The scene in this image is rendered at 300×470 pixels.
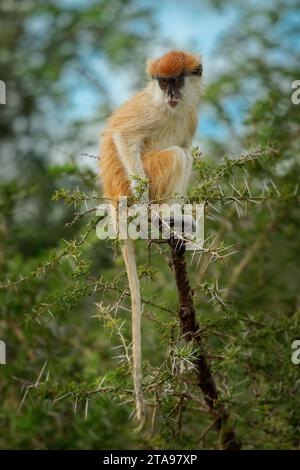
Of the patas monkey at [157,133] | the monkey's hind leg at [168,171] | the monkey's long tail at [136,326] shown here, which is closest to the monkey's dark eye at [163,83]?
the patas monkey at [157,133]

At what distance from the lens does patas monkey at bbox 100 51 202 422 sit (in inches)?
212

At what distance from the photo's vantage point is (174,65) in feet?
18.3

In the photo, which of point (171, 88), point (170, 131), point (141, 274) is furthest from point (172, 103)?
point (141, 274)

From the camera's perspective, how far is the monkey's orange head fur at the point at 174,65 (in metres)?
5.57

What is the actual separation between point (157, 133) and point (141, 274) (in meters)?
1.70

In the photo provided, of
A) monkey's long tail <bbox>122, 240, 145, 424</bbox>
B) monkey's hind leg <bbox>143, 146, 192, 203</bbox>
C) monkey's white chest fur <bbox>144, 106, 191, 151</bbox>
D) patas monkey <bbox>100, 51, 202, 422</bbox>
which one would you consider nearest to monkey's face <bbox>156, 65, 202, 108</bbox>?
patas monkey <bbox>100, 51, 202, 422</bbox>

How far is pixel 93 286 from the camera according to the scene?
14.2ft

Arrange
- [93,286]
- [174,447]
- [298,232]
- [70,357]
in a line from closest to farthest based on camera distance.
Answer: [93,286], [174,447], [70,357], [298,232]

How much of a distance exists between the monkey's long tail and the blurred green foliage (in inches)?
3.0

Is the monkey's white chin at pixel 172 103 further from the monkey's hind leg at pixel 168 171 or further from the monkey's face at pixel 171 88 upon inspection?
the monkey's hind leg at pixel 168 171

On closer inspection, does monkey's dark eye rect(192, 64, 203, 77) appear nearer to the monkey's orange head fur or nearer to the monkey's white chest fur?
the monkey's orange head fur

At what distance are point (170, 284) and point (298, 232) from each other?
131 centimetres
